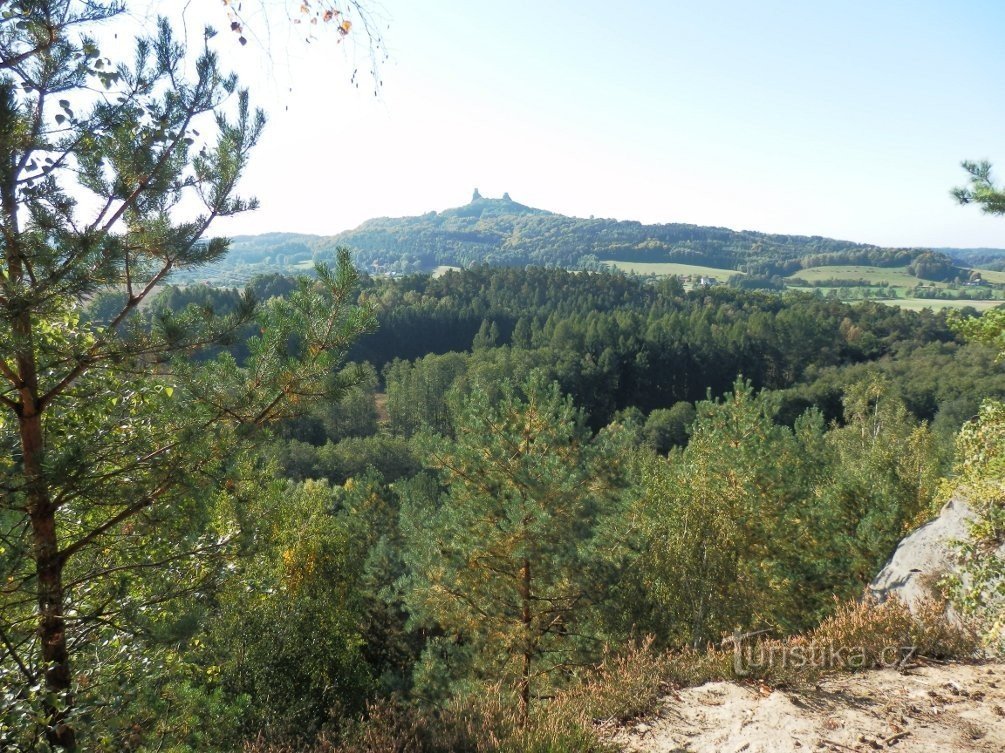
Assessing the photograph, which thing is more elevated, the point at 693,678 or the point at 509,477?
the point at 509,477

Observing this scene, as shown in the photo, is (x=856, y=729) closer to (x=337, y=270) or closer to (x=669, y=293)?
(x=337, y=270)

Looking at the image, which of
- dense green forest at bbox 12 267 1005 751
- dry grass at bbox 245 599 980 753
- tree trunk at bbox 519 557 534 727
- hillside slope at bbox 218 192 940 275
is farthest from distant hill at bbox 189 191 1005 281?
dry grass at bbox 245 599 980 753

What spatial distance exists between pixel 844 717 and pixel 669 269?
522 feet

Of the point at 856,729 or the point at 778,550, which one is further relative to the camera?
the point at 778,550

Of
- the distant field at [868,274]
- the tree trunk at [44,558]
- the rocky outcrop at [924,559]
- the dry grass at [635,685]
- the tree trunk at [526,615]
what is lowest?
the tree trunk at [526,615]

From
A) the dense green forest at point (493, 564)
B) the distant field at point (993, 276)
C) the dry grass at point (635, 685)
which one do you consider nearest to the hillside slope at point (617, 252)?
the distant field at point (993, 276)

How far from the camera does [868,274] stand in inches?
5679

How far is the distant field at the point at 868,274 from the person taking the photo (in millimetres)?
135250

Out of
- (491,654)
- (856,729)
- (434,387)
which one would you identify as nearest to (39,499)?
(856,729)

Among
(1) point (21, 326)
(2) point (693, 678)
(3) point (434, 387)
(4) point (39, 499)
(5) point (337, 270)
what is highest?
(5) point (337, 270)

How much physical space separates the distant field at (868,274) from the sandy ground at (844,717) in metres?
147

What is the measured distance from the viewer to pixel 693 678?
240 inches

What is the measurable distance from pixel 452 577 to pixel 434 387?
41362 millimetres

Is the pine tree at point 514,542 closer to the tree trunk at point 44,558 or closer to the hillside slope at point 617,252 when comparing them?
the tree trunk at point 44,558
